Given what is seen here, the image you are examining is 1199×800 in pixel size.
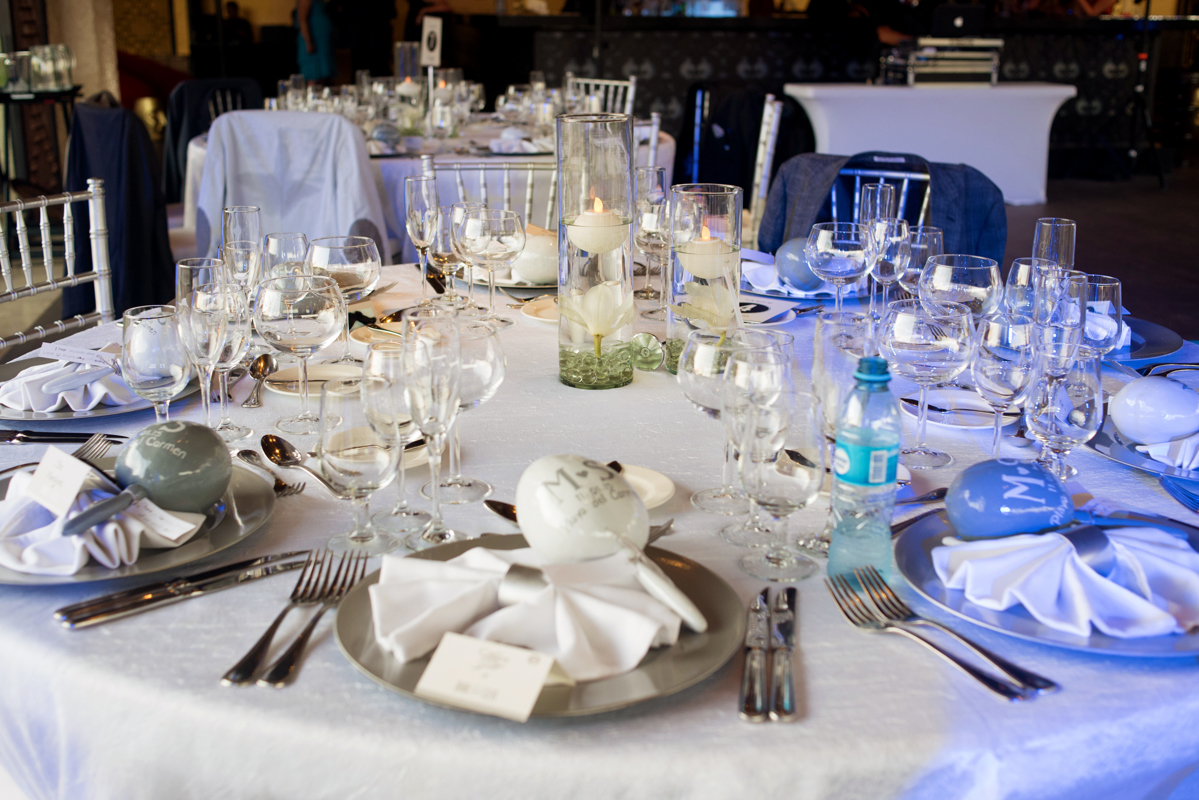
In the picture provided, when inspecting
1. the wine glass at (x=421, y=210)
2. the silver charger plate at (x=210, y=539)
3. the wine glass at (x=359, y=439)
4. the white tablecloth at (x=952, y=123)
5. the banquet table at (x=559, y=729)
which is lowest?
the banquet table at (x=559, y=729)

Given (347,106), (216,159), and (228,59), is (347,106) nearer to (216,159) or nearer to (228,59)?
(216,159)

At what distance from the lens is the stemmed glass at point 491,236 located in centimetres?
170

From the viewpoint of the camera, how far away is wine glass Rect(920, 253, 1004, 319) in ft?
5.18

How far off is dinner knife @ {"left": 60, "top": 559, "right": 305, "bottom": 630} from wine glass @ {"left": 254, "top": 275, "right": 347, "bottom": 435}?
15.0 inches

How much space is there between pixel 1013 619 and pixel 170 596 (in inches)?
28.2

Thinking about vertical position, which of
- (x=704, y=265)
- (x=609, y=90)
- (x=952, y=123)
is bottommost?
(x=704, y=265)

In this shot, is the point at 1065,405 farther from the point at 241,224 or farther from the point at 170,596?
the point at 241,224

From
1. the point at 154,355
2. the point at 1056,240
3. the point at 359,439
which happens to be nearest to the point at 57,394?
the point at 154,355

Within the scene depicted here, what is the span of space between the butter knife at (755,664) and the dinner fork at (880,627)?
65 mm

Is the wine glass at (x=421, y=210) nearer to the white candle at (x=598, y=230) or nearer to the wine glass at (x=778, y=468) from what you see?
the white candle at (x=598, y=230)

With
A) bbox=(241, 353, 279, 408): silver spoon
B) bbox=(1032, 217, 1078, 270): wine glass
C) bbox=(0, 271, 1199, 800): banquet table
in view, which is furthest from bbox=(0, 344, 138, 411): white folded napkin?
bbox=(1032, 217, 1078, 270): wine glass

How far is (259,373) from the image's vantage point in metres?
1.48

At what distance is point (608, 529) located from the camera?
0.86 meters

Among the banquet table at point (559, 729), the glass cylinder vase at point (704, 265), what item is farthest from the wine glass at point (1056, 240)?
the banquet table at point (559, 729)
